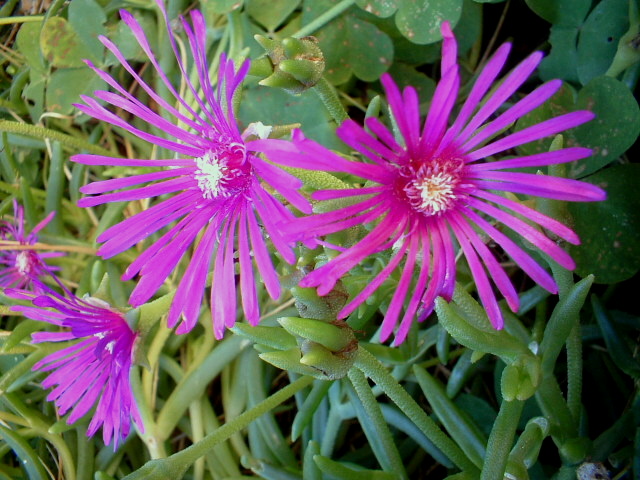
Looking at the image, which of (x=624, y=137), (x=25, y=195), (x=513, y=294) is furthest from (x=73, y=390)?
(x=624, y=137)

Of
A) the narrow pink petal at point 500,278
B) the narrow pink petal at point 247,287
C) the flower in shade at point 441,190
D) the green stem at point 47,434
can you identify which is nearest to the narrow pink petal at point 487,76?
the flower in shade at point 441,190

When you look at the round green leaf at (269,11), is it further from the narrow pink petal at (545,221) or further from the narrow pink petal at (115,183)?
the narrow pink petal at (545,221)

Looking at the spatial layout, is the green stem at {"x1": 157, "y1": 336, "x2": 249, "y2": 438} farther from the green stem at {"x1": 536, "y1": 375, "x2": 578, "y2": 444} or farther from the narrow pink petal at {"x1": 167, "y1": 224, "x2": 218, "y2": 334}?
the green stem at {"x1": 536, "y1": 375, "x2": 578, "y2": 444}

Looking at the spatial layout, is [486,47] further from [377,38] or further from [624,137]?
[624,137]

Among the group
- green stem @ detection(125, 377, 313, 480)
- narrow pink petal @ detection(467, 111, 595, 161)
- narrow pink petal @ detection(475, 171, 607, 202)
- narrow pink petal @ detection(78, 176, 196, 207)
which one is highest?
narrow pink petal @ detection(78, 176, 196, 207)

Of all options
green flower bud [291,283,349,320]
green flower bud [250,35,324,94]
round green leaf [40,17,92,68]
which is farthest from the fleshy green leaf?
green flower bud [291,283,349,320]
